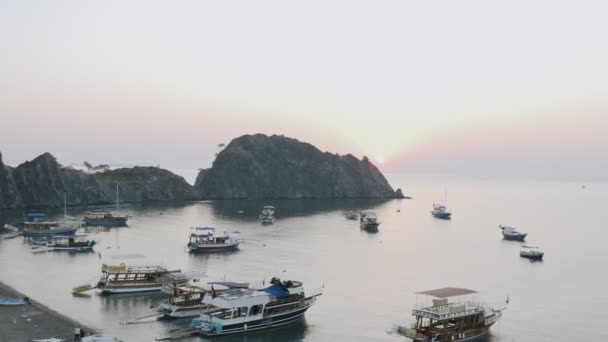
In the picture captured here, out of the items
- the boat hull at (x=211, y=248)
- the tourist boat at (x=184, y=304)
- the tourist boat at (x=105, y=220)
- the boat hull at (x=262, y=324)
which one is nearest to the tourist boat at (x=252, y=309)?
the boat hull at (x=262, y=324)

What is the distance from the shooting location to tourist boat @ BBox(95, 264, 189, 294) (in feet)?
216

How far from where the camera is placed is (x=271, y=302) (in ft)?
177

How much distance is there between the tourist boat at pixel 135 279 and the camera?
216 feet

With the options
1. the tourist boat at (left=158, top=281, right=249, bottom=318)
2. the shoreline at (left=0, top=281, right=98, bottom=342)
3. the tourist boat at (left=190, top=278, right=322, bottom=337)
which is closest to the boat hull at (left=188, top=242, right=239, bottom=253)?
the shoreline at (left=0, top=281, right=98, bottom=342)

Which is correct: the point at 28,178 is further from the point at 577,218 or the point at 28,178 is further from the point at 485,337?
the point at 577,218

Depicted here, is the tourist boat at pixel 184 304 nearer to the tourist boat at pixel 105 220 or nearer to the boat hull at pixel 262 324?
the boat hull at pixel 262 324

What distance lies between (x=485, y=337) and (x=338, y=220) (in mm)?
116034

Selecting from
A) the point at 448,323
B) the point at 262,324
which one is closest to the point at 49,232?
the point at 262,324

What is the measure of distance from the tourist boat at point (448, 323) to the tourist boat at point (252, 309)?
36.5ft

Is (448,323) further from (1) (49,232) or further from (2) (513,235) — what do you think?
(1) (49,232)

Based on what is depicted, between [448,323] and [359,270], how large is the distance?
3767cm

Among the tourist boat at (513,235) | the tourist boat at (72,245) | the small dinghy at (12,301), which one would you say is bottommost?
the small dinghy at (12,301)

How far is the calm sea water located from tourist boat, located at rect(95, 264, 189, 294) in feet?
5.42

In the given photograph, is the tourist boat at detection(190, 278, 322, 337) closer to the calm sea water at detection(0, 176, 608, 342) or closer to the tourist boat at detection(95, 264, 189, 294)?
the calm sea water at detection(0, 176, 608, 342)
